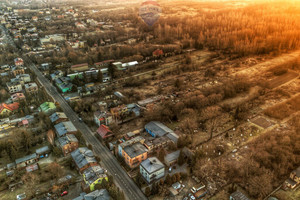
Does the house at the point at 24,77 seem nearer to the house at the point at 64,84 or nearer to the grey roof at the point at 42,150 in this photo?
the house at the point at 64,84

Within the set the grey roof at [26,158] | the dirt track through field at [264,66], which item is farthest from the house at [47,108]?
the dirt track through field at [264,66]

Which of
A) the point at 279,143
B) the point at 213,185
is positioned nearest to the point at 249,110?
the point at 279,143

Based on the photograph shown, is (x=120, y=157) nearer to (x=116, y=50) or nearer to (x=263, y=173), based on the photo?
(x=263, y=173)

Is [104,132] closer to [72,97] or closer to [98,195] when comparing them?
[98,195]

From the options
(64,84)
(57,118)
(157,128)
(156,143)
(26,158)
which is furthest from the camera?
(64,84)

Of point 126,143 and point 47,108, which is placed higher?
point 47,108

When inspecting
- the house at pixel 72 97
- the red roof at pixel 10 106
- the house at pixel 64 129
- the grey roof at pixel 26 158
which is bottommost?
the grey roof at pixel 26 158

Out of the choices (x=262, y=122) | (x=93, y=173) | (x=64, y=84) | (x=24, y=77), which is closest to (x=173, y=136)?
(x=93, y=173)

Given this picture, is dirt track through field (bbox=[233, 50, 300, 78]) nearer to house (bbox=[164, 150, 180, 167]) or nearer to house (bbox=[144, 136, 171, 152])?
house (bbox=[144, 136, 171, 152])
